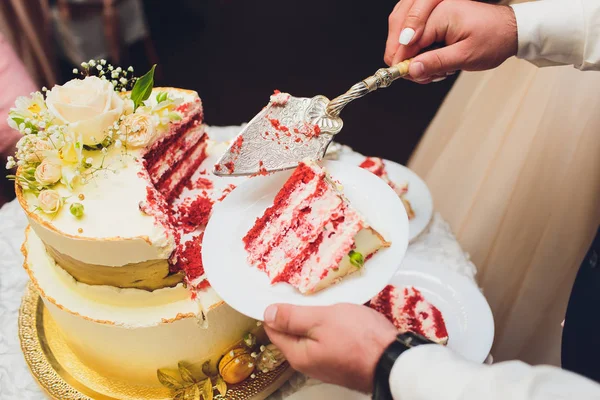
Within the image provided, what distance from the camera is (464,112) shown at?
354cm

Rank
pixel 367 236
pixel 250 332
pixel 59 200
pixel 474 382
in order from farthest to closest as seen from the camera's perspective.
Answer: pixel 250 332, pixel 59 200, pixel 367 236, pixel 474 382

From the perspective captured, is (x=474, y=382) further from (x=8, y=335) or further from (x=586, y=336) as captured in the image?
(x=8, y=335)

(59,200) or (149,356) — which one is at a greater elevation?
(59,200)

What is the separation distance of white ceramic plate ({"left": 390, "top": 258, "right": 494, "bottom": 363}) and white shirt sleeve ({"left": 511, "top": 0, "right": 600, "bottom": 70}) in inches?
42.4

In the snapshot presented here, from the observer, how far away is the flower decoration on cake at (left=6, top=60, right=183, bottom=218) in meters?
1.89

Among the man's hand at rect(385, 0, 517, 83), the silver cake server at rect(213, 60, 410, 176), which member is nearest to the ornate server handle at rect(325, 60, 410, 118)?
the silver cake server at rect(213, 60, 410, 176)

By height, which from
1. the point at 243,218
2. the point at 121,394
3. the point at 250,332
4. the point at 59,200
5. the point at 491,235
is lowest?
Result: the point at 491,235

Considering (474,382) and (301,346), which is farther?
(301,346)

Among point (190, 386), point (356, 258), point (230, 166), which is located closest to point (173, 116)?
point (230, 166)

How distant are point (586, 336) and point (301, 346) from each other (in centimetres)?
128

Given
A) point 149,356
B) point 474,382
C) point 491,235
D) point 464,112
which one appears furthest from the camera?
point 464,112

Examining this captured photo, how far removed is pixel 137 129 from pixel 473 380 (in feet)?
4.83

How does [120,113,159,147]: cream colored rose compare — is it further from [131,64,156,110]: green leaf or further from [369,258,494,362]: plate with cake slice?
[369,258,494,362]: plate with cake slice

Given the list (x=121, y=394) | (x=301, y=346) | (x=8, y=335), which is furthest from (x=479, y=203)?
(x=8, y=335)
